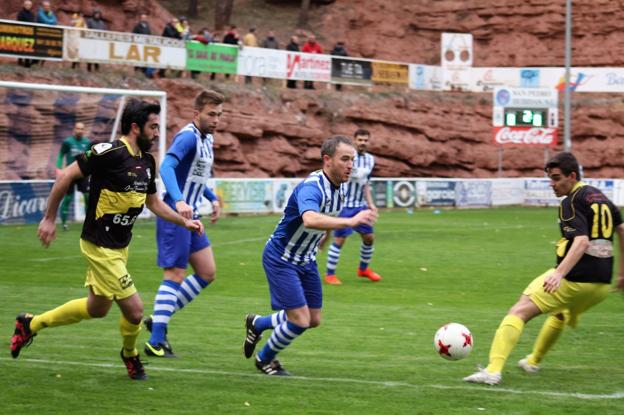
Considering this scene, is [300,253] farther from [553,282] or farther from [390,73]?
[390,73]

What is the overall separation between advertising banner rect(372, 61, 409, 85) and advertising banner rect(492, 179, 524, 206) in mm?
7027

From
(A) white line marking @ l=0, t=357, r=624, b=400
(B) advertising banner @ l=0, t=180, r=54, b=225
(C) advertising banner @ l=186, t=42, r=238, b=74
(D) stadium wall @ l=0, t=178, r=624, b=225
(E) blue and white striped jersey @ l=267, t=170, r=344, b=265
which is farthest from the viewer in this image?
(C) advertising banner @ l=186, t=42, r=238, b=74

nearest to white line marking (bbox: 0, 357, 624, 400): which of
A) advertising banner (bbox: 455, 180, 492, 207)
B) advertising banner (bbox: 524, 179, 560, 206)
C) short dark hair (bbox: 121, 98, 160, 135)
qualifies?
short dark hair (bbox: 121, 98, 160, 135)

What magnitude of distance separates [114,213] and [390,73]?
122 feet

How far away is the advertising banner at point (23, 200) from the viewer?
23188mm

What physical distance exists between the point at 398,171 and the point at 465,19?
47.8ft

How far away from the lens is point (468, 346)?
27.6 feet

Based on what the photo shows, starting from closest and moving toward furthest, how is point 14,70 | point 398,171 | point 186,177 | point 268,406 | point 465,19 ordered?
point 268,406 < point 186,177 < point 14,70 < point 398,171 < point 465,19

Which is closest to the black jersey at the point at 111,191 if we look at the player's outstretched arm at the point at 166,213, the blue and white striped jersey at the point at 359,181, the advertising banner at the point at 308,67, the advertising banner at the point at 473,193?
the player's outstretched arm at the point at 166,213

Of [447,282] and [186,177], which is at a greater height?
[186,177]

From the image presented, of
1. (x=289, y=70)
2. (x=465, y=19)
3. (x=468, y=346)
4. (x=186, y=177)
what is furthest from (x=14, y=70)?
(x=465, y=19)

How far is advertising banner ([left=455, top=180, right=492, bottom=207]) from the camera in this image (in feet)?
125

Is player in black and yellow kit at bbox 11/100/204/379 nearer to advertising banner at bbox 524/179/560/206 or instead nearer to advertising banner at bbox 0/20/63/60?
advertising banner at bbox 0/20/63/60

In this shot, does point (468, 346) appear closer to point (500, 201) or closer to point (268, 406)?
point (268, 406)
